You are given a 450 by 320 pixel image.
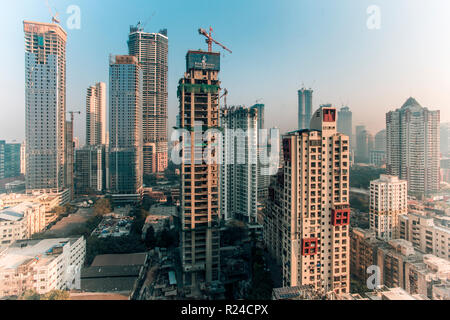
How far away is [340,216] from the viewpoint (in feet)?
13.1

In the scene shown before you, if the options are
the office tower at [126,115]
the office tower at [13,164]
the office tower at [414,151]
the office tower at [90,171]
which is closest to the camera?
the office tower at [13,164]

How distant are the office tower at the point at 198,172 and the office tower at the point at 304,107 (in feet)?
5.92

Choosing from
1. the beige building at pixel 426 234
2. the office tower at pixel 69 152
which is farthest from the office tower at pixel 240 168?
the office tower at pixel 69 152

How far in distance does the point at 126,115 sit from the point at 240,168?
542 cm

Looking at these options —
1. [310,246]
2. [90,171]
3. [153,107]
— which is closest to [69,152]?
[90,171]

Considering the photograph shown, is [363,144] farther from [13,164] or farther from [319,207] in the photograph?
[13,164]

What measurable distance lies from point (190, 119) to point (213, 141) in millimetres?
676

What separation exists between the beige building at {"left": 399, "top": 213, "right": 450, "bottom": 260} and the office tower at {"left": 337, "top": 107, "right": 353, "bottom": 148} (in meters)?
2.79

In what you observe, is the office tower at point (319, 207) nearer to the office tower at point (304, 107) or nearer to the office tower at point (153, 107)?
the office tower at point (304, 107)

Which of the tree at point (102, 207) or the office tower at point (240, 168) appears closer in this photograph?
the tree at point (102, 207)

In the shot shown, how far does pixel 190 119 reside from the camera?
503 centimetres

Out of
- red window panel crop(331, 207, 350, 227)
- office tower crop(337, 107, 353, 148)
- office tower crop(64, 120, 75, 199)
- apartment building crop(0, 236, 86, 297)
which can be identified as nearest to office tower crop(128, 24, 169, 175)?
office tower crop(64, 120, 75, 199)

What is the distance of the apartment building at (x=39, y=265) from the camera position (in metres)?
2.52
